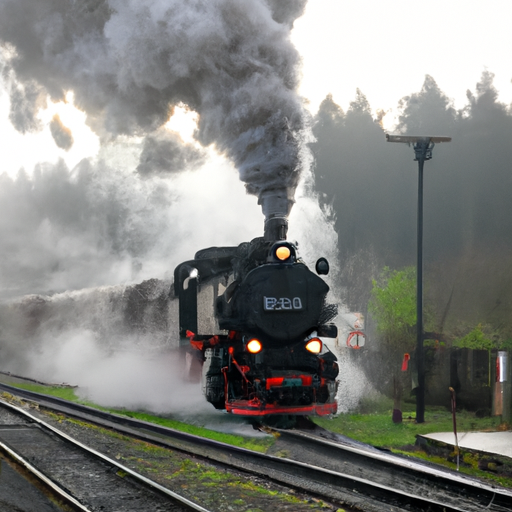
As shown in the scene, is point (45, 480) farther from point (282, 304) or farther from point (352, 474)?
point (282, 304)

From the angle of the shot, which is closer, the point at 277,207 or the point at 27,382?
the point at 277,207

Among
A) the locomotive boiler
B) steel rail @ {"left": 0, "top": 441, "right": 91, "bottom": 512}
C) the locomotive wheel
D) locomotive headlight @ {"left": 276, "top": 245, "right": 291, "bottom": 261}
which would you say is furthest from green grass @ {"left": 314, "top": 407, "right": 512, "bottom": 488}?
steel rail @ {"left": 0, "top": 441, "right": 91, "bottom": 512}

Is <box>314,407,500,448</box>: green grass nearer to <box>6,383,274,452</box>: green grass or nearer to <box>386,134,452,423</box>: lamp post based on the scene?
<box>386,134,452,423</box>: lamp post

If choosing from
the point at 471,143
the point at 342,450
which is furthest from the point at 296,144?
the point at 471,143

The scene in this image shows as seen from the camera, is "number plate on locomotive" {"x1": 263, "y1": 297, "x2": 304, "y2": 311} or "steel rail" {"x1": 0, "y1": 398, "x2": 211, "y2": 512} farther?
"number plate on locomotive" {"x1": 263, "y1": 297, "x2": 304, "y2": 311}

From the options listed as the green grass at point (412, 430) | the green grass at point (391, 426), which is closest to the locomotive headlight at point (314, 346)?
the green grass at point (412, 430)

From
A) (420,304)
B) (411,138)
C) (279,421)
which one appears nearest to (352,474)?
(279,421)

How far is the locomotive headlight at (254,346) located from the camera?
8.44 m

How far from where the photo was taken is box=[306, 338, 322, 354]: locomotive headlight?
869cm

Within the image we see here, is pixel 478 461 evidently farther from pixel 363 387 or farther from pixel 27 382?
pixel 27 382

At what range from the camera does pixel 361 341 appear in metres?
13.8

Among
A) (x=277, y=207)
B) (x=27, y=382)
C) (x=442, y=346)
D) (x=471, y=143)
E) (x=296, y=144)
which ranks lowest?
(x=27, y=382)

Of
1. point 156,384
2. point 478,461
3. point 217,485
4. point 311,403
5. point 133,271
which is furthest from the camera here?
point 133,271

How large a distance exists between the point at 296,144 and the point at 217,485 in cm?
683
